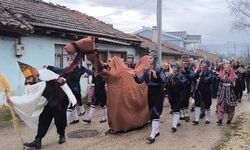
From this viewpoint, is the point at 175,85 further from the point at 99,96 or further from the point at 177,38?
the point at 177,38

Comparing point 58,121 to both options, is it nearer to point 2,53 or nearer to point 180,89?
point 180,89

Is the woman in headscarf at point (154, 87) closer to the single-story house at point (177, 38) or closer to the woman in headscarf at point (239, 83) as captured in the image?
the woman in headscarf at point (239, 83)

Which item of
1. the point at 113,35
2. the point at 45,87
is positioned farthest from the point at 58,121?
the point at 113,35

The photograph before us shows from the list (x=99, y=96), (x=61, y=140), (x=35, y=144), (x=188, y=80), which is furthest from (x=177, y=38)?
(x=35, y=144)

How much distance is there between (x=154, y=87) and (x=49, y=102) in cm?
250

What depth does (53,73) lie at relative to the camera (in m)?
8.44

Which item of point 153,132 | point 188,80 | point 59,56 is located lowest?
point 153,132

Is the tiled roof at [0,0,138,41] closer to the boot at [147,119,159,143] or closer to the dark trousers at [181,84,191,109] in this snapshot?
the dark trousers at [181,84,191,109]

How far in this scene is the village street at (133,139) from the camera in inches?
327

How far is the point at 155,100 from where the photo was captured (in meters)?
9.16

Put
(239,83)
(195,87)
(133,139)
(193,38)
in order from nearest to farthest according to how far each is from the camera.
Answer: (133,139)
(195,87)
(239,83)
(193,38)

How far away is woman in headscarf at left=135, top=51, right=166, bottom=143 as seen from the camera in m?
9.02

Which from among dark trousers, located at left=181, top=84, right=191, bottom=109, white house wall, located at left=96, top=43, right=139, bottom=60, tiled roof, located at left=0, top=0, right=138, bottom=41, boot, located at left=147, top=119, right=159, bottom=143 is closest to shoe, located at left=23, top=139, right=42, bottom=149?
boot, located at left=147, top=119, right=159, bottom=143

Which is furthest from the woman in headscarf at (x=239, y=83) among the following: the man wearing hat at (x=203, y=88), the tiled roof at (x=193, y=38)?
the tiled roof at (x=193, y=38)
